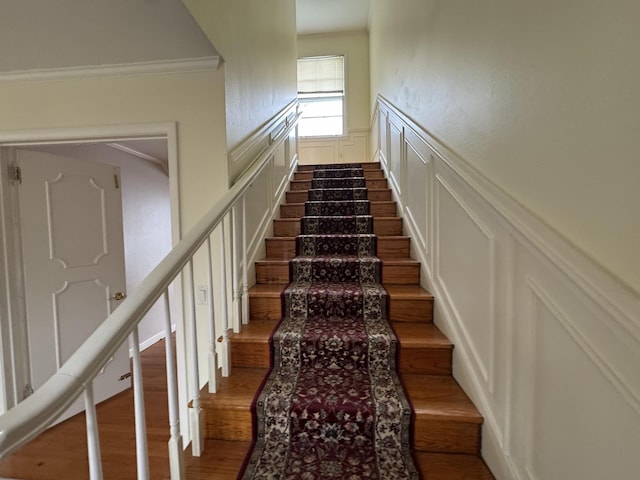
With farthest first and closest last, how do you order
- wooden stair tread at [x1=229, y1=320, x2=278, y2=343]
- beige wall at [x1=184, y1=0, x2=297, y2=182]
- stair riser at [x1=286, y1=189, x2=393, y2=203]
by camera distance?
stair riser at [x1=286, y1=189, x2=393, y2=203] < beige wall at [x1=184, y1=0, x2=297, y2=182] < wooden stair tread at [x1=229, y1=320, x2=278, y2=343]

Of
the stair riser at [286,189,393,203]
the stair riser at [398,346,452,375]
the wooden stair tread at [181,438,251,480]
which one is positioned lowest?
the wooden stair tread at [181,438,251,480]

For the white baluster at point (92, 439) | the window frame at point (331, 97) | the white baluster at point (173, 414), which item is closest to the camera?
the white baluster at point (92, 439)

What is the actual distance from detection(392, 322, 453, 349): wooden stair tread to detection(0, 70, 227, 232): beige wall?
1.26 meters

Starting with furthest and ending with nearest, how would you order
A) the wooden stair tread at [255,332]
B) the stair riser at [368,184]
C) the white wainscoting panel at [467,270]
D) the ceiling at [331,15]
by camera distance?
the ceiling at [331,15]
the stair riser at [368,184]
the wooden stair tread at [255,332]
the white wainscoting panel at [467,270]

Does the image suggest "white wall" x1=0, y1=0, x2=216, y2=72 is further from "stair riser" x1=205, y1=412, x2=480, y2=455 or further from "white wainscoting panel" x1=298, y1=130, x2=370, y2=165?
"white wainscoting panel" x1=298, y1=130, x2=370, y2=165

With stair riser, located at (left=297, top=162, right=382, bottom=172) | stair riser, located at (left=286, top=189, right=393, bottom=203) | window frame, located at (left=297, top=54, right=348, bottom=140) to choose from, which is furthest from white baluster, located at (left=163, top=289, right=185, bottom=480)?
window frame, located at (left=297, top=54, right=348, bottom=140)

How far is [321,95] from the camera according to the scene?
5.75 metres

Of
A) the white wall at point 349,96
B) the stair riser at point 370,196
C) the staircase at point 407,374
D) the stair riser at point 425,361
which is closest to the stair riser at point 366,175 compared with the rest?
the stair riser at point 370,196

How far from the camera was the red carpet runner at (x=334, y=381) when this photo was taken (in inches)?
47.3

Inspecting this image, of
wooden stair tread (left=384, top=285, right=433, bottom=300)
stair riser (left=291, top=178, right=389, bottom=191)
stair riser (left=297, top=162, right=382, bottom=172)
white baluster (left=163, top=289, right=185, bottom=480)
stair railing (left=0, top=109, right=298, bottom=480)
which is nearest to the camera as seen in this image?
stair railing (left=0, top=109, right=298, bottom=480)

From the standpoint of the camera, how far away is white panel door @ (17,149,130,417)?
2178 mm

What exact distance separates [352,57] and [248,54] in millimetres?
4046

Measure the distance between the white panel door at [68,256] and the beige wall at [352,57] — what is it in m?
4.13

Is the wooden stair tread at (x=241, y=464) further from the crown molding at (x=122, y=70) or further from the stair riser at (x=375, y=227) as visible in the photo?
the crown molding at (x=122, y=70)
